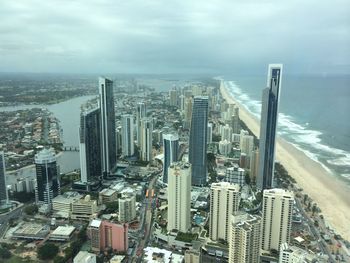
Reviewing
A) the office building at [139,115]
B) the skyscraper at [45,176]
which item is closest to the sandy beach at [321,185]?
the office building at [139,115]

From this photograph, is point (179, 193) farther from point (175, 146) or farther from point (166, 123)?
point (166, 123)

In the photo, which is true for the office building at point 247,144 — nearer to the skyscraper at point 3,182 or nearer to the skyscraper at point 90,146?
the skyscraper at point 90,146

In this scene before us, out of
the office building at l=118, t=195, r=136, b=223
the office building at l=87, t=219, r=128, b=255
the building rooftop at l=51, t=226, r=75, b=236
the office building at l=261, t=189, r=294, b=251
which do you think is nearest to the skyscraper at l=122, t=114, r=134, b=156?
the office building at l=118, t=195, r=136, b=223

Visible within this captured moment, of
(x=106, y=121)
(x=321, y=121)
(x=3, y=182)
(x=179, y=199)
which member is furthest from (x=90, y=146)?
(x=321, y=121)

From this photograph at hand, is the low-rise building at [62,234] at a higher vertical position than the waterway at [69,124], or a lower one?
lower

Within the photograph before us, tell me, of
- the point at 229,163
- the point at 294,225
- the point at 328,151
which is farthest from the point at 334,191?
the point at 229,163

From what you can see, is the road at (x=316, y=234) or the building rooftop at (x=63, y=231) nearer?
the road at (x=316, y=234)

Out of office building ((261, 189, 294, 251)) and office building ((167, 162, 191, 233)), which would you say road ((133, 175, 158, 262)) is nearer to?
office building ((167, 162, 191, 233))
